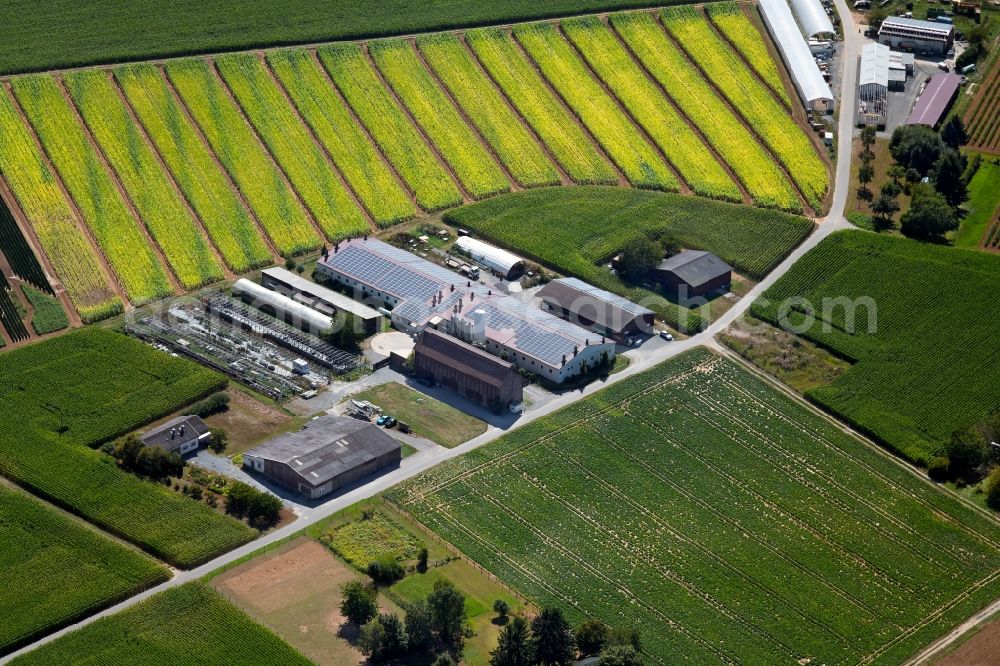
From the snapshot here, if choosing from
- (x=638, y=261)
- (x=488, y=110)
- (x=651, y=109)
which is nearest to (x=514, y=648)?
(x=638, y=261)

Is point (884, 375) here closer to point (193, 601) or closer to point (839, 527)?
point (839, 527)

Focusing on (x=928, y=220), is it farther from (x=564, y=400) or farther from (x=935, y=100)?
(x=564, y=400)

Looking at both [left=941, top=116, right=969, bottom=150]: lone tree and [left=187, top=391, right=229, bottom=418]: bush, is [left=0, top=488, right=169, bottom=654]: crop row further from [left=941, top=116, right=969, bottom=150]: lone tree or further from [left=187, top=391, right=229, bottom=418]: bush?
[left=941, top=116, right=969, bottom=150]: lone tree

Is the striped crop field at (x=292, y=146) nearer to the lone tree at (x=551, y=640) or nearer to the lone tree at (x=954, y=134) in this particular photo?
the lone tree at (x=551, y=640)

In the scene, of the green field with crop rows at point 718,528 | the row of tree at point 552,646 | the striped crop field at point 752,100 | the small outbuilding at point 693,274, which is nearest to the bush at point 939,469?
the green field with crop rows at point 718,528

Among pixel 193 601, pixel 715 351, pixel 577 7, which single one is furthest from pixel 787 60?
pixel 193 601

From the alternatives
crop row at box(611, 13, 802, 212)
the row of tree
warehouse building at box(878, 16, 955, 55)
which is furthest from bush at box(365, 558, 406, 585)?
warehouse building at box(878, 16, 955, 55)

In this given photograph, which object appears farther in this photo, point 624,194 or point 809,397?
point 624,194
